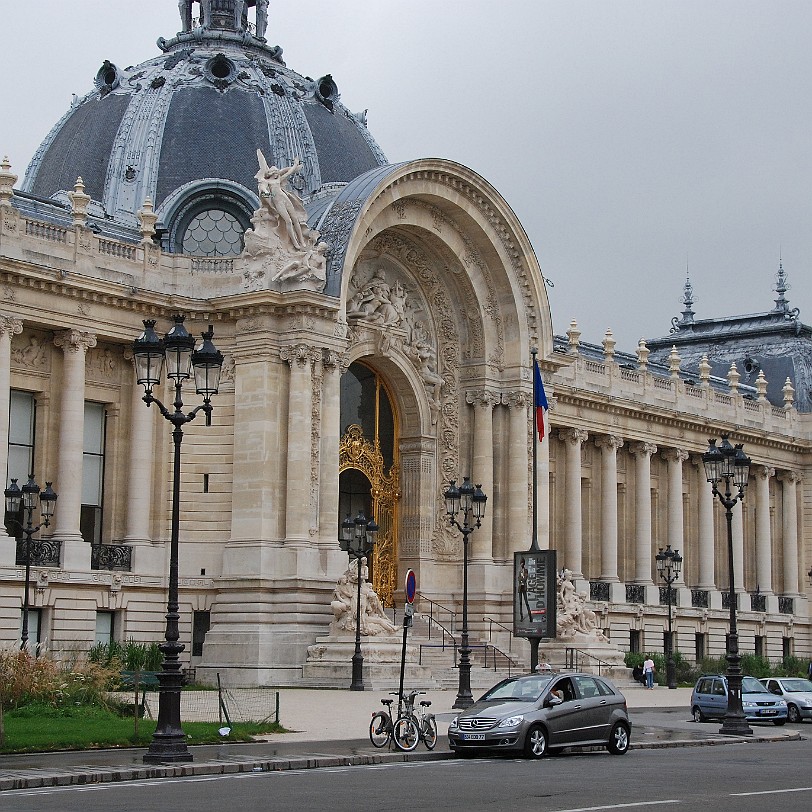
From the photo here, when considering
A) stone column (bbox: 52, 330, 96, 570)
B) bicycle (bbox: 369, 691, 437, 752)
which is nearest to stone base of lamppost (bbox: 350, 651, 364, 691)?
stone column (bbox: 52, 330, 96, 570)

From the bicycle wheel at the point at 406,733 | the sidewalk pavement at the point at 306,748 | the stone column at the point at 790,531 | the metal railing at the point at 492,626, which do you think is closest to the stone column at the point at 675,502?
the stone column at the point at 790,531

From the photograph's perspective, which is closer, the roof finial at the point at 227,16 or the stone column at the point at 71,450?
the stone column at the point at 71,450

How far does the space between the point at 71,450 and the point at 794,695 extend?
1938 centimetres

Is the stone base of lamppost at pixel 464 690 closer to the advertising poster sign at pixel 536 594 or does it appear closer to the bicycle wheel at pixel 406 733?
the advertising poster sign at pixel 536 594

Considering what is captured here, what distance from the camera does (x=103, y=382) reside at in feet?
144

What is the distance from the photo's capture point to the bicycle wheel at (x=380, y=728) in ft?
84.5

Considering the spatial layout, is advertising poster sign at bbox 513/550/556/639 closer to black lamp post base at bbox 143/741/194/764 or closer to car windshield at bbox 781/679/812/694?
car windshield at bbox 781/679/812/694

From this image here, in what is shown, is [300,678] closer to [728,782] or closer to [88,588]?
[88,588]

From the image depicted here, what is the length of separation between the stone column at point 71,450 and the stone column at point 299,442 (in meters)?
5.37

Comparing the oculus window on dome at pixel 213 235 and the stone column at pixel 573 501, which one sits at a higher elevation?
the oculus window on dome at pixel 213 235

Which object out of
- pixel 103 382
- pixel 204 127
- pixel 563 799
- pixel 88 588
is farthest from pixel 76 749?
pixel 204 127

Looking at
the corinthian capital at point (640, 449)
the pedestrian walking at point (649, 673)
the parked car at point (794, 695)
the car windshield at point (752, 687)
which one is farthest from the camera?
the corinthian capital at point (640, 449)

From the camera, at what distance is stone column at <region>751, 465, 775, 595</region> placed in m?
71.2

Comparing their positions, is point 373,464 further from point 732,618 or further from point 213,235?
point 732,618
